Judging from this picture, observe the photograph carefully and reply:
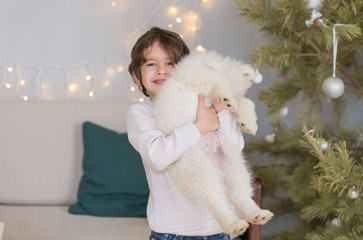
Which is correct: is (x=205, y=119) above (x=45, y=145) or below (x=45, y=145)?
above

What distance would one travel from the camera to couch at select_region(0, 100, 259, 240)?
2311 mm

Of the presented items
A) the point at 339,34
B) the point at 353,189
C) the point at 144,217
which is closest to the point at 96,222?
the point at 144,217

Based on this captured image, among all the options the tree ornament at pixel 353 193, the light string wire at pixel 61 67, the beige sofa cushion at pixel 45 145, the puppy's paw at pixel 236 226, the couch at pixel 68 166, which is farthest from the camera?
→ the light string wire at pixel 61 67

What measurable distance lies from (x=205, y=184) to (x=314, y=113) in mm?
1104

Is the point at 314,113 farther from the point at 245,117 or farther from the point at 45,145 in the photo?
the point at 45,145

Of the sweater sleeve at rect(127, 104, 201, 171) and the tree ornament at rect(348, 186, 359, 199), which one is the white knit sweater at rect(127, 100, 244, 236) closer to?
the sweater sleeve at rect(127, 104, 201, 171)

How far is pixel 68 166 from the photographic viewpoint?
8.22 feet

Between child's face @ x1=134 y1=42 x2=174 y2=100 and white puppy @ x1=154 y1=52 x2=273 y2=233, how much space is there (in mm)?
157

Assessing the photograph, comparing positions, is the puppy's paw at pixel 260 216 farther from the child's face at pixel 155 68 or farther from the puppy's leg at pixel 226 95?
the child's face at pixel 155 68

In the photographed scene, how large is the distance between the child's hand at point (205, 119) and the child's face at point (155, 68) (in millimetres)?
193

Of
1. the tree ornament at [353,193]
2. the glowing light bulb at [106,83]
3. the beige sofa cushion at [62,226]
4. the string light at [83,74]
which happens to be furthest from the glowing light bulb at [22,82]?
the tree ornament at [353,193]

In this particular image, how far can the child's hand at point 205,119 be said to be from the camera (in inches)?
52.6

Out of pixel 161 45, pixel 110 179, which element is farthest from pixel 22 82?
pixel 161 45

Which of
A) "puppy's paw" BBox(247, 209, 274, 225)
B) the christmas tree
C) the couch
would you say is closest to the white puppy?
"puppy's paw" BBox(247, 209, 274, 225)
